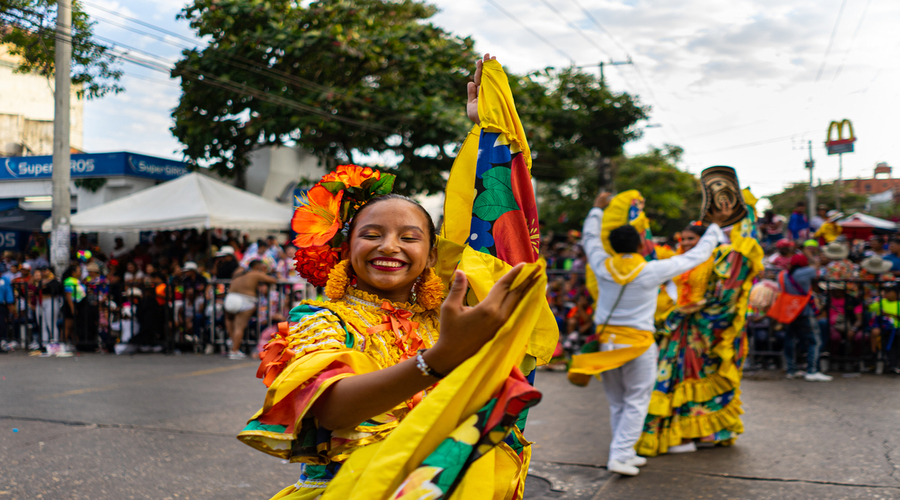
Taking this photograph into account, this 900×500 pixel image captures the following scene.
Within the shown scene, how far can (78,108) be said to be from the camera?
82.3 feet

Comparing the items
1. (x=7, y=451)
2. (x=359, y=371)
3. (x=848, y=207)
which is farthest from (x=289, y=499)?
(x=848, y=207)

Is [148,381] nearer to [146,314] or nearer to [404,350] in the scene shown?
[146,314]

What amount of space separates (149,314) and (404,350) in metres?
9.66

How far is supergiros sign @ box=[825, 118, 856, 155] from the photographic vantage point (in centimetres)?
1143

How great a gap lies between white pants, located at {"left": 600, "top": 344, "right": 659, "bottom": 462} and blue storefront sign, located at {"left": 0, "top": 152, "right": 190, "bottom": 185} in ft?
46.1

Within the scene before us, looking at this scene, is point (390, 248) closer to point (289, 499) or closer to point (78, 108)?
point (289, 499)

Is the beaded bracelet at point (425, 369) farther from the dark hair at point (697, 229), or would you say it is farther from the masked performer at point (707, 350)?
the dark hair at point (697, 229)

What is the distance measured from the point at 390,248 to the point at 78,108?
27.4 meters

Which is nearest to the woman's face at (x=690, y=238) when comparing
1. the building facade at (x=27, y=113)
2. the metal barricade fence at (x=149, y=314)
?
the metal barricade fence at (x=149, y=314)

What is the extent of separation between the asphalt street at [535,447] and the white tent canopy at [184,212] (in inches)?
183

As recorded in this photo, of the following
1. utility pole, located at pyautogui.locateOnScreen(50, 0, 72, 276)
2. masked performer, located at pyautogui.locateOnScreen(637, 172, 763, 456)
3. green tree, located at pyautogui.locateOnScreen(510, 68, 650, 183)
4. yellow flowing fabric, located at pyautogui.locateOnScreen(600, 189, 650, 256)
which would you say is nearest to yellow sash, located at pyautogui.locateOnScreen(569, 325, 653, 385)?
masked performer, located at pyautogui.locateOnScreen(637, 172, 763, 456)

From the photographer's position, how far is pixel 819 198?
39.6 m

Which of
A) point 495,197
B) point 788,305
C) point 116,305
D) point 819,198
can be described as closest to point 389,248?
point 495,197

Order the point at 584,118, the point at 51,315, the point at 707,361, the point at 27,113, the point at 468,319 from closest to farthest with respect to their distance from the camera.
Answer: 1. the point at 468,319
2. the point at 707,361
3. the point at 51,315
4. the point at 584,118
5. the point at 27,113
